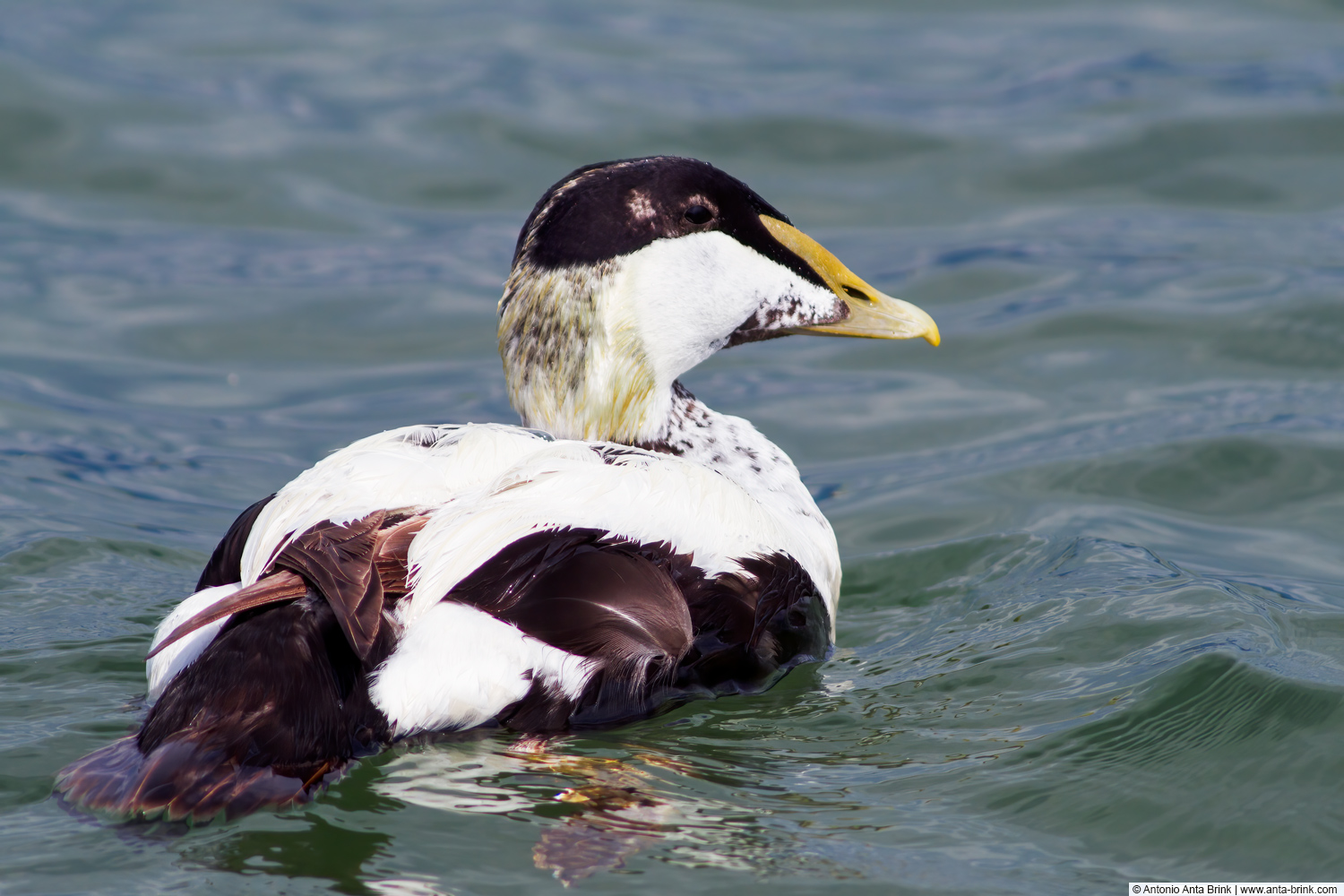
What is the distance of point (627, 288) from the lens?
3.81 metres

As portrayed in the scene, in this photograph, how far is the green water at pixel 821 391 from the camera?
2871 mm

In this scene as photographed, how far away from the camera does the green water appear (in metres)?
2.87

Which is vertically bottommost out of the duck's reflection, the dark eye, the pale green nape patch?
the duck's reflection

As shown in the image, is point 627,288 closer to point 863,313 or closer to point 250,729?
point 863,313

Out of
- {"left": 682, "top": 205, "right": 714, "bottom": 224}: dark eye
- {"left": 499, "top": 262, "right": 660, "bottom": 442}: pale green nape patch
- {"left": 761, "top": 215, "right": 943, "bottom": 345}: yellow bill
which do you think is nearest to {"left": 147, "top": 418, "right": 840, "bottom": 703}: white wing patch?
{"left": 499, "top": 262, "right": 660, "bottom": 442}: pale green nape patch

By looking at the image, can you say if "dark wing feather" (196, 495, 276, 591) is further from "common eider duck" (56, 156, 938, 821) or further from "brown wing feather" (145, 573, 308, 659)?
"brown wing feather" (145, 573, 308, 659)

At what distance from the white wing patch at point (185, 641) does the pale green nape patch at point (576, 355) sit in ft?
3.03

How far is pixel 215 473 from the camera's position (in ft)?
19.7

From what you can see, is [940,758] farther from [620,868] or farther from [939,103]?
[939,103]

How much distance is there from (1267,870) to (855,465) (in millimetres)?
3295

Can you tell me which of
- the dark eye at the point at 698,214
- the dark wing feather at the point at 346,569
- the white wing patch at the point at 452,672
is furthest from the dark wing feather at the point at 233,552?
the dark eye at the point at 698,214

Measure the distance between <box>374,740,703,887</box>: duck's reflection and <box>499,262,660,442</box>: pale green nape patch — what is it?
1.09 meters

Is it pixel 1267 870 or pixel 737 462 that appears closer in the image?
pixel 1267 870

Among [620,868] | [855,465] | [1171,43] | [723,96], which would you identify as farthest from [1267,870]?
[1171,43]
